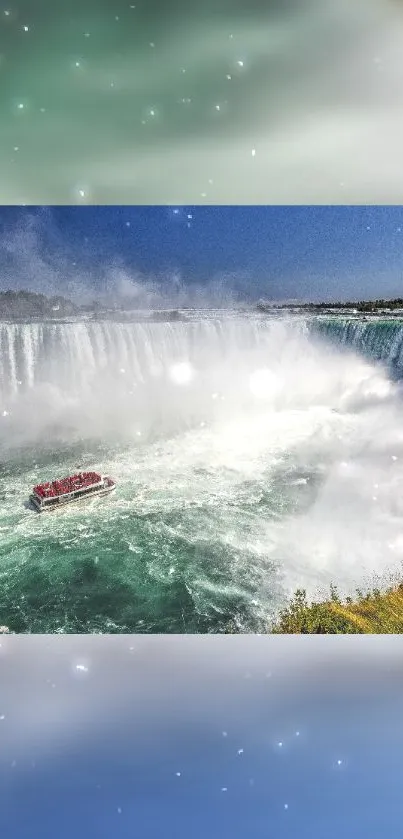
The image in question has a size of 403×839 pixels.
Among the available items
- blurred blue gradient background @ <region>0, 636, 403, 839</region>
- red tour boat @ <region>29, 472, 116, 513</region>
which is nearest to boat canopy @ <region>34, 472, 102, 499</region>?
red tour boat @ <region>29, 472, 116, 513</region>

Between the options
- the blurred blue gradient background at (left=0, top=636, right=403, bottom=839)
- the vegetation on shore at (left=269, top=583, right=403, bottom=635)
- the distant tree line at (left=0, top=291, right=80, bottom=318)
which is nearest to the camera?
the blurred blue gradient background at (left=0, top=636, right=403, bottom=839)

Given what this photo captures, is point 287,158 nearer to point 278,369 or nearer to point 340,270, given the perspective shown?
point 340,270

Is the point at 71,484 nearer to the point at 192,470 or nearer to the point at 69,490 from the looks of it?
the point at 69,490

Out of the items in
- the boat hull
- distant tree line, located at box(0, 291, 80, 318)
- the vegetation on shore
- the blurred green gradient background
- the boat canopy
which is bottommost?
the vegetation on shore

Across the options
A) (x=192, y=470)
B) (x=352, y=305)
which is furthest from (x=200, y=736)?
(x=352, y=305)

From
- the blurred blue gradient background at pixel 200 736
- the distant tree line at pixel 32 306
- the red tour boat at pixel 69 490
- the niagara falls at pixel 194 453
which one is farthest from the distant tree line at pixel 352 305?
the blurred blue gradient background at pixel 200 736

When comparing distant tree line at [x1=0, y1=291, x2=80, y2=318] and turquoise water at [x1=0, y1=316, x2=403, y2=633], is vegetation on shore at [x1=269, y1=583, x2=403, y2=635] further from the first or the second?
distant tree line at [x1=0, y1=291, x2=80, y2=318]
